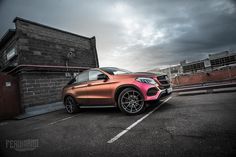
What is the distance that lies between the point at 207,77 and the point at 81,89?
60.8 ft

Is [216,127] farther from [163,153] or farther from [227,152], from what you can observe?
[163,153]

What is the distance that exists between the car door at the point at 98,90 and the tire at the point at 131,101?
49cm

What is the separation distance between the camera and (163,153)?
1.64 m

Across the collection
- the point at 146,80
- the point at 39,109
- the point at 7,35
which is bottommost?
the point at 39,109

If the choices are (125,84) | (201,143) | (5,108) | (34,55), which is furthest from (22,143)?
(34,55)

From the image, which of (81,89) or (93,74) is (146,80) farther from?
(81,89)

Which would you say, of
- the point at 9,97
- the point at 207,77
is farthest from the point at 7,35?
the point at 207,77

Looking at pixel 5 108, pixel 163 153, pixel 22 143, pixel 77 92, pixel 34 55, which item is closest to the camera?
pixel 163 153

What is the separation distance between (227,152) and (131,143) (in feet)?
4.04

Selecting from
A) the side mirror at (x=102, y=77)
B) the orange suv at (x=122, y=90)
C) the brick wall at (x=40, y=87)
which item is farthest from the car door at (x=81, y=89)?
the brick wall at (x=40, y=87)

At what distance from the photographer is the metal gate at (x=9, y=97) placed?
6270 millimetres

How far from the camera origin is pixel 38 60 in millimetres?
8047

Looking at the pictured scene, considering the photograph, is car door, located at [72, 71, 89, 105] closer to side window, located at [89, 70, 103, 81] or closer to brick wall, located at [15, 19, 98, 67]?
side window, located at [89, 70, 103, 81]

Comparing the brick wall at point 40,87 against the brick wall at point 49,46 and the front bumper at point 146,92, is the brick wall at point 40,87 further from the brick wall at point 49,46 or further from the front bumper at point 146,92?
the front bumper at point 146,92
